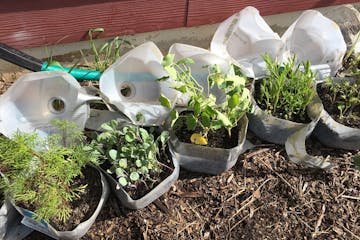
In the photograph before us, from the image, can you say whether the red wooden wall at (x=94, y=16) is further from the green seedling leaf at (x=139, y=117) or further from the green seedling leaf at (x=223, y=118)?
the green seedling leaf at (x=223, y=118)

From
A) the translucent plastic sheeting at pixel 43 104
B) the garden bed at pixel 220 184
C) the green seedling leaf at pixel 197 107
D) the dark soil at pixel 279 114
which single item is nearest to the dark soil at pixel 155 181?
the garden bed at pixel 220 184

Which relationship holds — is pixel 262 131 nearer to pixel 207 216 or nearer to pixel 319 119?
pixel 319 119

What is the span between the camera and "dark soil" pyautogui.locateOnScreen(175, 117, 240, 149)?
75.6 inches

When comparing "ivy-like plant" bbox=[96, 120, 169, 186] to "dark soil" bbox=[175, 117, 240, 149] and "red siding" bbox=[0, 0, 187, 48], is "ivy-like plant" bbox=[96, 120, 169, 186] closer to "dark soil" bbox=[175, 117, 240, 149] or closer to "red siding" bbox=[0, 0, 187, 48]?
"dark soil" bbox=[175, 117, 240, 149]

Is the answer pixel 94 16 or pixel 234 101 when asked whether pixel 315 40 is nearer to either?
pixel 234 101

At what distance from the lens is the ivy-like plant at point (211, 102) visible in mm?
1726

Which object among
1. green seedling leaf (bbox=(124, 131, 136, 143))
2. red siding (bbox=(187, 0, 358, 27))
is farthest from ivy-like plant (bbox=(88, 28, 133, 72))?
green seedling leaf (bbox=(124, 131, 136, 143))

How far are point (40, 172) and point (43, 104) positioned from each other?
0.44 meters

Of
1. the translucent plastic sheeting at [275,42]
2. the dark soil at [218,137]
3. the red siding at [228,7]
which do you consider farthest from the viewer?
the red siding at [228,7]

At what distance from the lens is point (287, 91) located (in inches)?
78.1

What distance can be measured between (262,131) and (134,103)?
58 centimetres

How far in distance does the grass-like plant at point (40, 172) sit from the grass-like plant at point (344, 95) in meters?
1.11

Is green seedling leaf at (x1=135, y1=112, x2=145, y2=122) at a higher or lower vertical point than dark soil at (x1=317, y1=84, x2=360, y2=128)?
higher

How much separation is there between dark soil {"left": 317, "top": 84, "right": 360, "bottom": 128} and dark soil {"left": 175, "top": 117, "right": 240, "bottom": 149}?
469 millimetres
